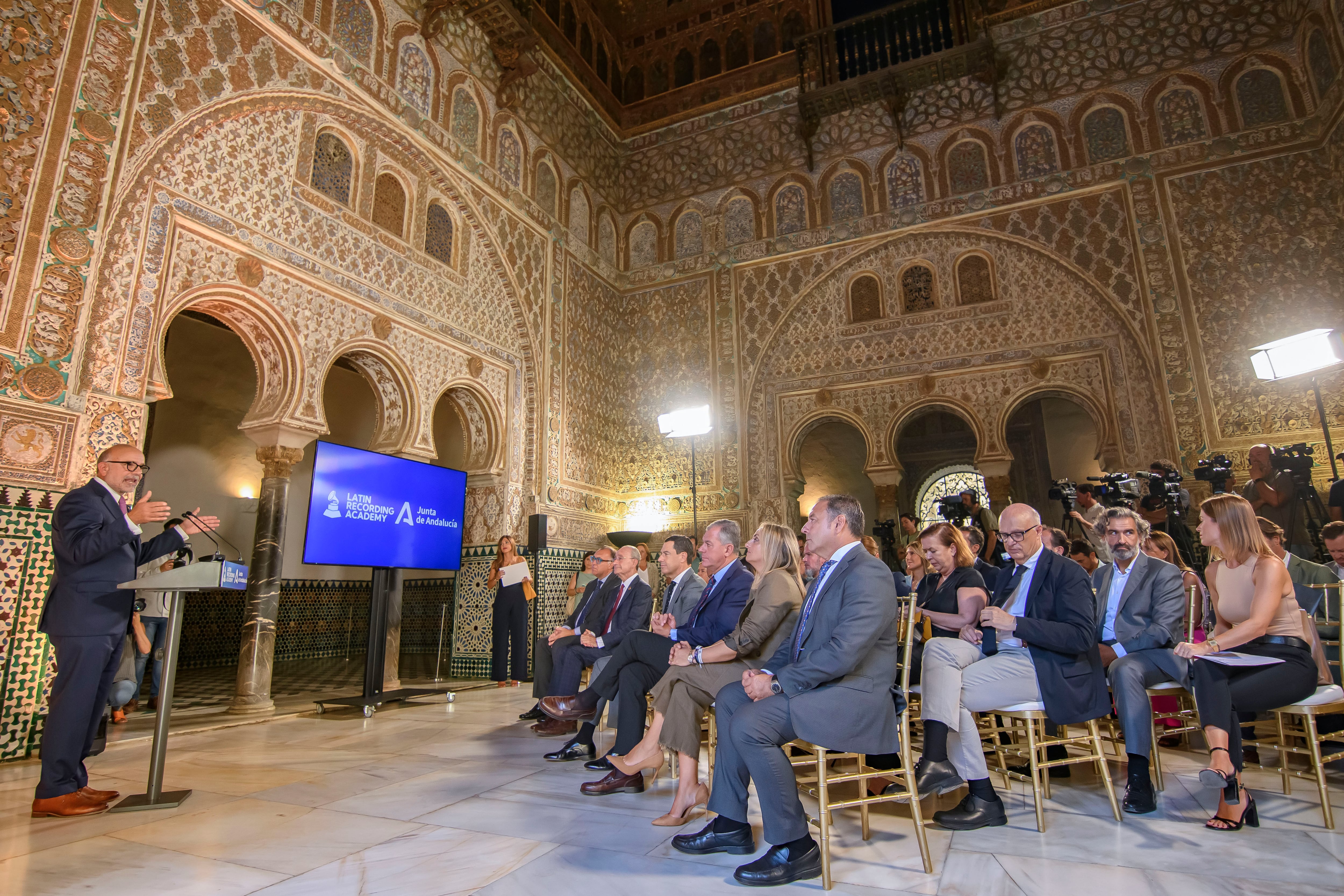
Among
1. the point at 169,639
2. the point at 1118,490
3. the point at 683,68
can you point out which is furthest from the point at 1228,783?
the point at 683,68

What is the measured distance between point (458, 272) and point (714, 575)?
→ 21.5 ft

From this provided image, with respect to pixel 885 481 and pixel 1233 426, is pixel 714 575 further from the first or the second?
pixel 1233 426

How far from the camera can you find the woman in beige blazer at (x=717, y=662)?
3057mm

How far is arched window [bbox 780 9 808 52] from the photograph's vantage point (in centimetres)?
1166

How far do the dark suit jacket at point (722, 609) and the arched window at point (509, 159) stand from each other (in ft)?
25.6

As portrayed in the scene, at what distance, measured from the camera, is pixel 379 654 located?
21.5 ft

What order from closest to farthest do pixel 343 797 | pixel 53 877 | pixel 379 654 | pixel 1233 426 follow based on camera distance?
pixel 53 877 → pixel 343 797 → pixel 379 654 → pixel 1233 426

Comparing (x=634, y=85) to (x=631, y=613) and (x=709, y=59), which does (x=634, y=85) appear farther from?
(x=631, y=613)

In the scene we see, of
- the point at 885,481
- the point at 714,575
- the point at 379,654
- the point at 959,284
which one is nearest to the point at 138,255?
the point at 379,654

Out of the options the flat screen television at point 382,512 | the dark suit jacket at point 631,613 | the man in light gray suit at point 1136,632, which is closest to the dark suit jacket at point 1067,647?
the man in light gray suit at point 1136,632

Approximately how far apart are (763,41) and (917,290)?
5145 mm

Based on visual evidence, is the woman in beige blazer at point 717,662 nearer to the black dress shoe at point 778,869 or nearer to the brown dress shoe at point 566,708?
the black dress shoe at point 778,869

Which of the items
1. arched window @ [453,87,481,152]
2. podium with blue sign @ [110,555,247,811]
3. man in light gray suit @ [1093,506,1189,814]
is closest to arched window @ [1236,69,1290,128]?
man in light gray suit @ [1093,506,1189,814]

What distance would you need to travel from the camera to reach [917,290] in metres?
10.4
